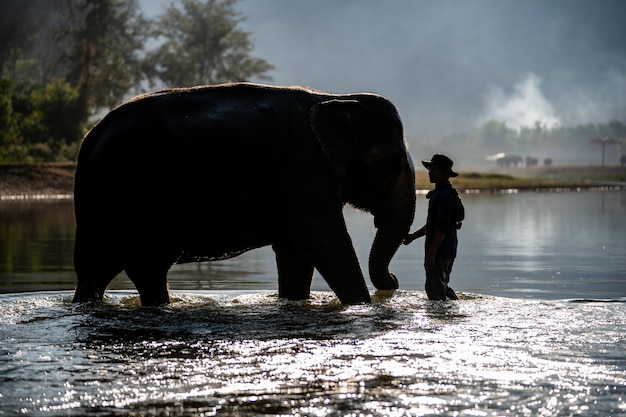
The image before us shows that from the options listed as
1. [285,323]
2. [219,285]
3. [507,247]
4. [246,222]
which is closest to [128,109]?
[246,222]

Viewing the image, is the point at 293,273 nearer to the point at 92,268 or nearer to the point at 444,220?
the point at 444,220

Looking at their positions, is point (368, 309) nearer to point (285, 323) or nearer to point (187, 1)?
point (285, 323)

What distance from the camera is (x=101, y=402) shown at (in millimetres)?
5742

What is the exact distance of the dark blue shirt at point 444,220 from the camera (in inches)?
406

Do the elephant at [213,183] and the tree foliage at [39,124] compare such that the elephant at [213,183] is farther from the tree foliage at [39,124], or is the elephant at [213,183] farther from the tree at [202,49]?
the tree at [202,49]

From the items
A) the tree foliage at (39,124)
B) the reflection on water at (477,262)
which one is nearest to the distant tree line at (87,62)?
the tree foliage at (39,124)

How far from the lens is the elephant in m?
9.64

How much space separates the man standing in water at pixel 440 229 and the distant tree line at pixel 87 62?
131 ft

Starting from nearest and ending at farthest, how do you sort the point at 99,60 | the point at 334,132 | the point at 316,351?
the point at 316,351, the point at 334,132, the point at 99,60

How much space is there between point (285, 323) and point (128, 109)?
257 centimetres

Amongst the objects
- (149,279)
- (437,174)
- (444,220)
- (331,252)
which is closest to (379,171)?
(437,174)

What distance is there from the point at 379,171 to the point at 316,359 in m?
4.19

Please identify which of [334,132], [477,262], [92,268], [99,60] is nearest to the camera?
[92,268]

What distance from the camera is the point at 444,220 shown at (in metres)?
10.3
